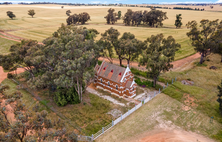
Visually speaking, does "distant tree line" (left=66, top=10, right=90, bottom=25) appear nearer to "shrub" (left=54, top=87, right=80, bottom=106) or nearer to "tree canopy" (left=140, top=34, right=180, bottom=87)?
"tree canopy" (left=140, top=34, right=180, bottom=87)

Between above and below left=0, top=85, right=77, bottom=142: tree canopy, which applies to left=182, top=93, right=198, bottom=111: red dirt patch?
below

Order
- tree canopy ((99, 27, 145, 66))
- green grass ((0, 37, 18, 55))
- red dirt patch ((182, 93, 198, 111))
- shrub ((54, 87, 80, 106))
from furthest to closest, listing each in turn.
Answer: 1. green grass ((0, 37, 18, 55))
2. tree canopy ((99, 27, 145, 66))
3. red dirt patch ((182, 93, 198, 111))
4. shrub ((54, 87, 80, 106))

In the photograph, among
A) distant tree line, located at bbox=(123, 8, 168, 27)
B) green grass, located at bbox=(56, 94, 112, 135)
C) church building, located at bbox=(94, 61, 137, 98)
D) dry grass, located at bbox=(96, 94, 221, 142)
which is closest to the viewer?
dry grass, located at bbox=(96, 94, 221, 142)

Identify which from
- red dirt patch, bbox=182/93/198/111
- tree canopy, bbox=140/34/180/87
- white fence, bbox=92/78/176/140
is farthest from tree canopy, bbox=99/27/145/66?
red dirt patch, bbox=182/93/198/111

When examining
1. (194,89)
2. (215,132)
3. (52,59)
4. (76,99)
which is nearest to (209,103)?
(194,89)

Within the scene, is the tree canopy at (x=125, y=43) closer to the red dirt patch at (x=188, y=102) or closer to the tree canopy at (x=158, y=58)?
the tree canopy at (x=158, y=58)

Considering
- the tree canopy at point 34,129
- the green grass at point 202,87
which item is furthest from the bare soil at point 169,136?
the tree canopy at point 34,129

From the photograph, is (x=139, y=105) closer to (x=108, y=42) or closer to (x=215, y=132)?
(x=215, y=132)
